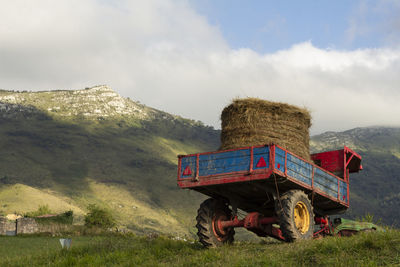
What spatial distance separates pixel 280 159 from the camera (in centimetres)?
1295

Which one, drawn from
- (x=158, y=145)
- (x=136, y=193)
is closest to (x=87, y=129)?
(x=158, y=145)

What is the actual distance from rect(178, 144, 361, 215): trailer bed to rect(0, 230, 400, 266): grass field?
1503 millimetres

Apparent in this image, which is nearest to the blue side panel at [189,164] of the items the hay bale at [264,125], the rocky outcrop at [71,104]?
the hay bale at [264,125]

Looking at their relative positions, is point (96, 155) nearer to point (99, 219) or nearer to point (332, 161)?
point (99, 219)

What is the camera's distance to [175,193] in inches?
4313

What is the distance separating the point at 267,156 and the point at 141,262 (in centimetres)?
413

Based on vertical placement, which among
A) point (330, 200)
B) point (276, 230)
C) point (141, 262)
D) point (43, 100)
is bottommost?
point (141, 262)

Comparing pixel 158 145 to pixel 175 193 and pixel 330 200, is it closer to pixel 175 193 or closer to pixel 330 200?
pixel 175 193

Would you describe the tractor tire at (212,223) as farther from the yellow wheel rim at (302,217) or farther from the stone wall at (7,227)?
the stone wall at (7,227)

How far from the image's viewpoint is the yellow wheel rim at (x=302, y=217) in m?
13.8

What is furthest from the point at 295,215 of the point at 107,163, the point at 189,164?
the point at 107,163

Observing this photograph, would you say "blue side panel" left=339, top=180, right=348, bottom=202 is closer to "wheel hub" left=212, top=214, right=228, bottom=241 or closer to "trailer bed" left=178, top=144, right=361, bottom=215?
"trailer bed" left=178, top=144, right=361, bottom=215

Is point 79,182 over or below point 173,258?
over

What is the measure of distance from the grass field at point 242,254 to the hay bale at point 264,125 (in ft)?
9.29
